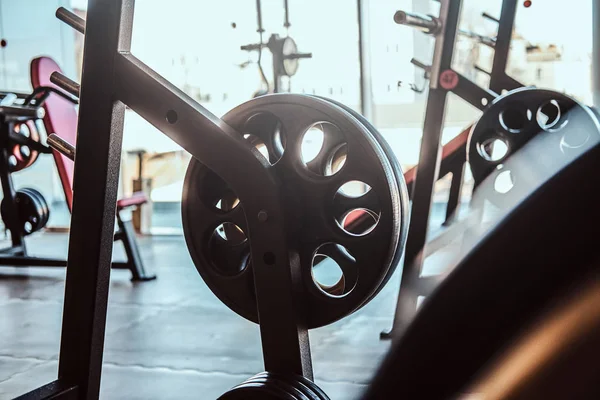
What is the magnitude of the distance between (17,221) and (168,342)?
63.6 inches

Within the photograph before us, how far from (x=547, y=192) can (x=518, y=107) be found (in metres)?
1.93

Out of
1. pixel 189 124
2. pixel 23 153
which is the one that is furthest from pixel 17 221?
pixel 189 124

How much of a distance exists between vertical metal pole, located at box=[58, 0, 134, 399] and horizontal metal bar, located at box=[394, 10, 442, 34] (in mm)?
1063

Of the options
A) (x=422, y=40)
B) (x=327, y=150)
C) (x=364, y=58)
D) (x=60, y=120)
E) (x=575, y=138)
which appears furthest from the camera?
(x=364, y=58)

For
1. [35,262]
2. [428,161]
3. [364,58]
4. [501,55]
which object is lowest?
[35,262]

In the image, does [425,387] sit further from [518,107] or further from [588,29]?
[588,29]

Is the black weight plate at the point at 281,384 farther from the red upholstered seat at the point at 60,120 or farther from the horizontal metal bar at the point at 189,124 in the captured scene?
the red upholstered seat at the point at 60,120

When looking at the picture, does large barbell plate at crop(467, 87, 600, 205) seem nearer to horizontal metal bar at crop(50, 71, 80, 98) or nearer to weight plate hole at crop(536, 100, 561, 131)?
weight plate hole at crop(536, 100, 561, 131)

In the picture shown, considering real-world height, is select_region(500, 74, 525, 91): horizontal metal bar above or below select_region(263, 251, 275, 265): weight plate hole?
above

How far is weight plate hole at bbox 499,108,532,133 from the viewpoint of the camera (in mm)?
2010

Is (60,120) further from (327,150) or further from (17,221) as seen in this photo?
(327,150)

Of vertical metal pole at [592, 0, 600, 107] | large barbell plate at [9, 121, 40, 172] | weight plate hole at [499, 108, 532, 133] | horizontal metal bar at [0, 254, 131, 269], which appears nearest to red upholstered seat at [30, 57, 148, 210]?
large barbell plate at [9, 121, 40, 172]

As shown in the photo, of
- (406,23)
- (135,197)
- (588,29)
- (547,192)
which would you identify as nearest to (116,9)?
(547,192)

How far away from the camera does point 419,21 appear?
1.98 m
